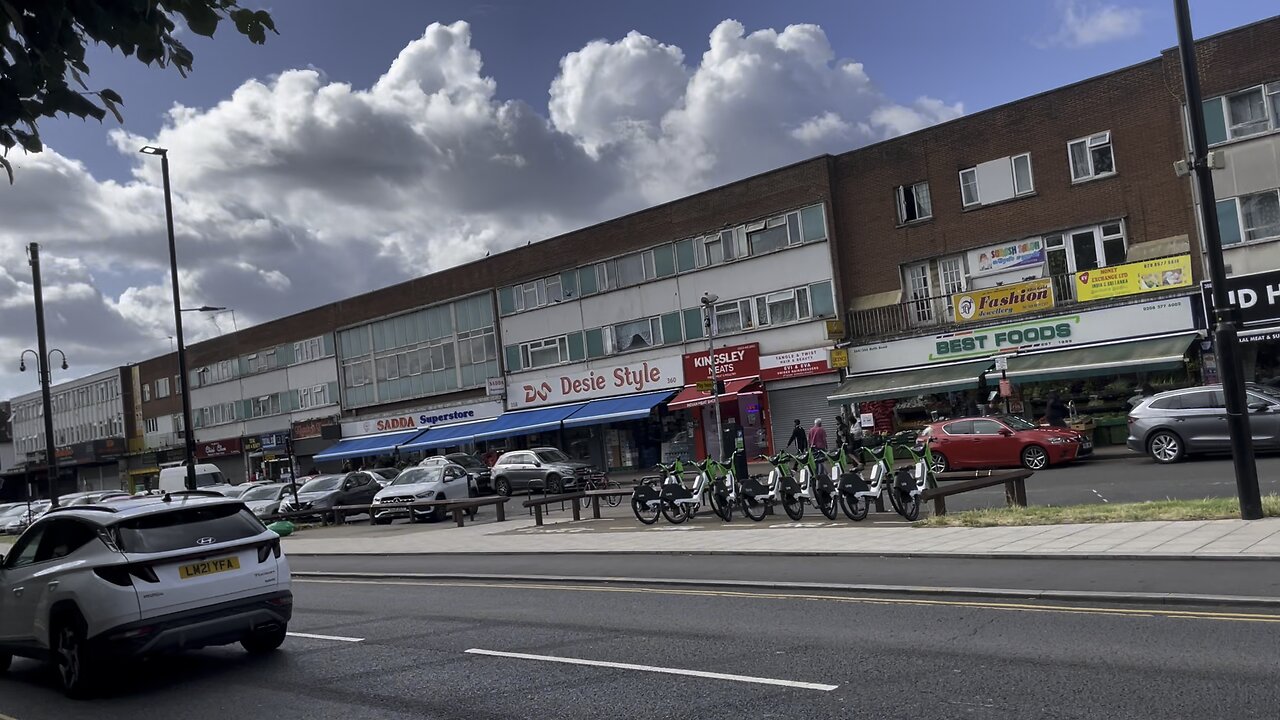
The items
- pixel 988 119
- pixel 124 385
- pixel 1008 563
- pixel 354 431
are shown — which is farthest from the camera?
pixel 124 385

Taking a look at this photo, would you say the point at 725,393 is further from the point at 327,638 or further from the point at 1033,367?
the point at 327,638

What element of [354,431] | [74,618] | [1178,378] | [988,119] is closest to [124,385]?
[354,431]

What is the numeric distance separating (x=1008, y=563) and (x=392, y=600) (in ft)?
23.9

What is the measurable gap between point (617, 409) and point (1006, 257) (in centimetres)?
1564

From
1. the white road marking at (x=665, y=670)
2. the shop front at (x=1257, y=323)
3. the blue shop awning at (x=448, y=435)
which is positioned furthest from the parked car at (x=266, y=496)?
the shop front at (x=1257, y=323)

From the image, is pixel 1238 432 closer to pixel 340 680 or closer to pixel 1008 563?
pixel 1008 563

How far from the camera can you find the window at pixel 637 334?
136 feet

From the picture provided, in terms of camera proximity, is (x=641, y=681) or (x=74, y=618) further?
(x=74, y=618)

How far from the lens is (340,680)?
323 inches

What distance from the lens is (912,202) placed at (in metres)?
34.3

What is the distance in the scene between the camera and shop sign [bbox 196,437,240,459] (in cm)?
A: 6494

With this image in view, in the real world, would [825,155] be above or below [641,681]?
above

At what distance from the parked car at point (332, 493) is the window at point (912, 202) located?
61.8ft

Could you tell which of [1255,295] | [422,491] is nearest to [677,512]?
[422,491]
